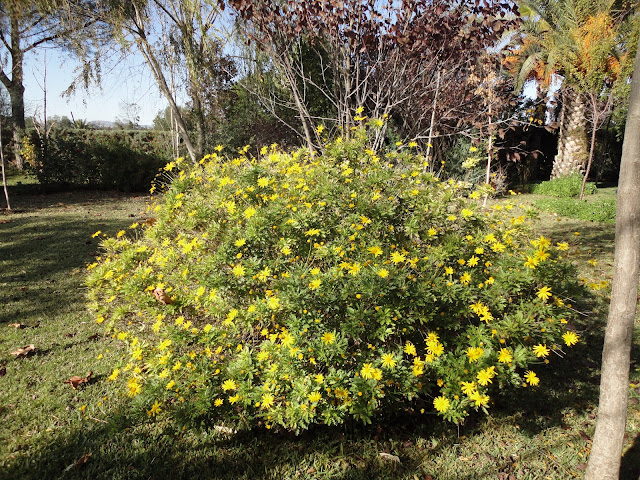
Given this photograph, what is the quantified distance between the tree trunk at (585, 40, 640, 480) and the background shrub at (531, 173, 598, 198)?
11.3m

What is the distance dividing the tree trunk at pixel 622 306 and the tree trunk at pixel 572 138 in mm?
13789

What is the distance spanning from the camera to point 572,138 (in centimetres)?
1348

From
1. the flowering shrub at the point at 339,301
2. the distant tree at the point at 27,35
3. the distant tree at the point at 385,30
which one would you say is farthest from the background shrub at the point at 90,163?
the flowering shrub at the point at 339,301

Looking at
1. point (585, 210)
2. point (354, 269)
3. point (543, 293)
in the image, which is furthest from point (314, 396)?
point (585, 210)

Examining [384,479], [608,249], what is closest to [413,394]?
[384,479]

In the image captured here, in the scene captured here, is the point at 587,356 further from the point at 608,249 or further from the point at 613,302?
the point at 608,249

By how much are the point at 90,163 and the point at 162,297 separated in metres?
12.3

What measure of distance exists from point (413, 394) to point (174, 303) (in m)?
1.53

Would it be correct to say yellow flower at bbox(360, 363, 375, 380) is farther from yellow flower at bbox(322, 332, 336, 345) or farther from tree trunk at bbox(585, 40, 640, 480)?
tree trunk at bbox(585, 40, 640, 480)

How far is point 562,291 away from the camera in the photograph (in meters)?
2.49

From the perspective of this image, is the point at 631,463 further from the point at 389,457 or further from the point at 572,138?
the point at 572,138

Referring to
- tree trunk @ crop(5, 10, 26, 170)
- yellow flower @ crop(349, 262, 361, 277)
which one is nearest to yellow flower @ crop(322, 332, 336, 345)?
yellow flower @ crop(349, 262, 361, 277)

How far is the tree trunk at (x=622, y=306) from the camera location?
152 centimetres

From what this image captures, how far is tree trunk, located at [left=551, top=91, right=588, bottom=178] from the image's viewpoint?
1315cm
